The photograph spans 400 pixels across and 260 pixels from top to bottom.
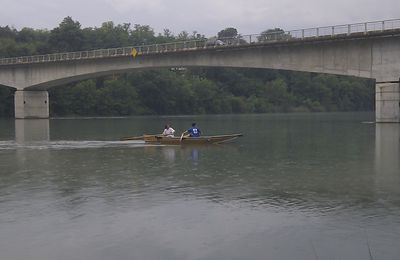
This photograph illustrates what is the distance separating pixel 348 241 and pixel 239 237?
2.08m

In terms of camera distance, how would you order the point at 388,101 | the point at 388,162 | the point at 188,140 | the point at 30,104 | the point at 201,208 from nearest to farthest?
the point at 201,208 → the point at 388,162 → the point at 188,140 → the point at 388,101 → the point at 30,104

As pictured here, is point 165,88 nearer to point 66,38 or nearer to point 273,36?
point 66,38

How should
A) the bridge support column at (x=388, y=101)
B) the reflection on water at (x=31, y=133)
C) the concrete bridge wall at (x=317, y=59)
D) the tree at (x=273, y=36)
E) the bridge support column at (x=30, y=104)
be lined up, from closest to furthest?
the reflection on water at (x=31, y=133), the bridge support column at (x=388, y=101), the concrete bridge wall at (x=317, y=59), the tree at (x=273, y=36), the bridge support column at (x=30, y=104)

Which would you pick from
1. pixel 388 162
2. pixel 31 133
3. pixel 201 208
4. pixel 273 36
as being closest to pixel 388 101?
pixel 273 36

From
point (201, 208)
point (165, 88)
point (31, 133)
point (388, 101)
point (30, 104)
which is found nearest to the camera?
point (201, 208)

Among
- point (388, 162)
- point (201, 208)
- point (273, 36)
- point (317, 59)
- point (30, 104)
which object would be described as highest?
point (273, 36)

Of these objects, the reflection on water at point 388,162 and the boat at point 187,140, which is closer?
the reflection on water at point 388,162

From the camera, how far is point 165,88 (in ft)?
389

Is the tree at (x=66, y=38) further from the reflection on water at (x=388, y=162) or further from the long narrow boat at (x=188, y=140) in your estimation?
the reflection on water at (x=388, y=162)

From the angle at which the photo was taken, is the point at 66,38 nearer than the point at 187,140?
No

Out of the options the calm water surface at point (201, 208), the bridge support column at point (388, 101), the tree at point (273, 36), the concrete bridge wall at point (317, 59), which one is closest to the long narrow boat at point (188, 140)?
the calm water surface at point (201, 208)

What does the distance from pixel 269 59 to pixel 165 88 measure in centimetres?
6265

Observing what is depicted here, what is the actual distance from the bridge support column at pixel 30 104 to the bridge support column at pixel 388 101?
53737 millimetres

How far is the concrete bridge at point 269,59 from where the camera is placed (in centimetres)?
4972
